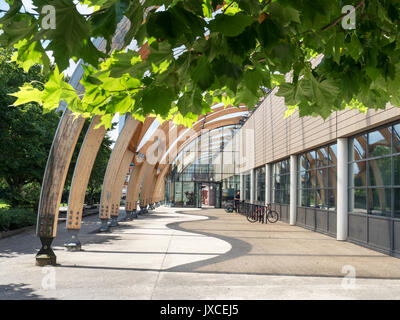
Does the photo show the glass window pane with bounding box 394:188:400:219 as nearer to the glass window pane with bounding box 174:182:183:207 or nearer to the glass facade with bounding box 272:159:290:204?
the glass facade with bounding box 272:159:290:204

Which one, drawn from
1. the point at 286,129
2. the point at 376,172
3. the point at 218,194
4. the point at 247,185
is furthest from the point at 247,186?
the point at 376,172

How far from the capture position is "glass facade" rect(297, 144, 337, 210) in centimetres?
1466

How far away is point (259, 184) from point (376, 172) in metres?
18.2

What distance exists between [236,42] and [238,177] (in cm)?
3713

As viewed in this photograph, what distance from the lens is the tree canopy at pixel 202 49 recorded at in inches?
64.4

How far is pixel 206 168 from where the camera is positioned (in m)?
40.8

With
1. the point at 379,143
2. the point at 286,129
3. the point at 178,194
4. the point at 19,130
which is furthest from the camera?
the point at 178,194

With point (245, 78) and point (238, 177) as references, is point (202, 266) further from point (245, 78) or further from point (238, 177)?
point (238, 177)

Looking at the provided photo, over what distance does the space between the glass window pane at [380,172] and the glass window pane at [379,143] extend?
20 cm

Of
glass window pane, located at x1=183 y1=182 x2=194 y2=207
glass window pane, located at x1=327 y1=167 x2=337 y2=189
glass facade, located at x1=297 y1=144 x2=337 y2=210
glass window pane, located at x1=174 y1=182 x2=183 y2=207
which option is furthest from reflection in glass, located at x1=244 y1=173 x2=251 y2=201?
glass window pane, located at x1=327 y1=167 x2=337 y2=189

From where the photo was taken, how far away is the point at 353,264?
8.80 metres

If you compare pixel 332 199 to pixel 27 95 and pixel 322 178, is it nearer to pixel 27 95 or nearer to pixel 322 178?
pixel 322 178

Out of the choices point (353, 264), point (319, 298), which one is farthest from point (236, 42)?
point (353, 264)

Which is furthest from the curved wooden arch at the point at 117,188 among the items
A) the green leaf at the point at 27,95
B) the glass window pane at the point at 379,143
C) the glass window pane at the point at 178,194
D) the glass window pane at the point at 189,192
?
the glass window pane at the point at 178,194
